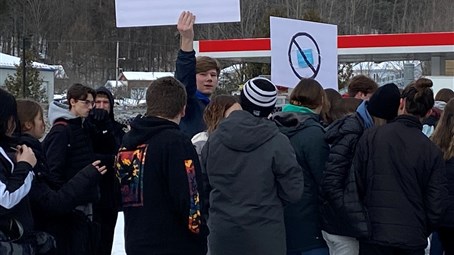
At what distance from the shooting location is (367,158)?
439cm

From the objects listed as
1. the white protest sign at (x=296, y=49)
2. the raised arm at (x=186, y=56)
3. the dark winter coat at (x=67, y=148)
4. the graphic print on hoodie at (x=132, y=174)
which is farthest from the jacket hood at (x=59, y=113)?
the white protest sign at (x=296, y=49)

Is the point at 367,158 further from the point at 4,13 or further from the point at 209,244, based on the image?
the point at 4,13

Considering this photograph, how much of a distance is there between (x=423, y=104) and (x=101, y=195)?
2.33 metres

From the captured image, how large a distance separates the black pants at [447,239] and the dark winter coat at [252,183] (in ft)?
4.02

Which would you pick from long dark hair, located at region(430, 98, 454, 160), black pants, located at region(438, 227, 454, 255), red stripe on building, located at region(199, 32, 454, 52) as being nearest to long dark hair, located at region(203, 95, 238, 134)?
long dark hair, located at region(430, 98, 454, 160)

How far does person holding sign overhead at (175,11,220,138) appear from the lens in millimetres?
4645

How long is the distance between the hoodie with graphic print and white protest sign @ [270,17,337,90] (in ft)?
9.11

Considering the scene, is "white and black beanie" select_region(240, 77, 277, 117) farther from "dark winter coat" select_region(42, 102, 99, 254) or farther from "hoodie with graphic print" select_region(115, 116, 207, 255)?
"dark winter coat" select_region(42, 102, 99, 254)

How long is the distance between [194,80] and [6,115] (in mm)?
1367

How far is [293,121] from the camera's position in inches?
182

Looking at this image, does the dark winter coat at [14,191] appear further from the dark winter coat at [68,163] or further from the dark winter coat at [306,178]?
the dark winter coat at [306,178]

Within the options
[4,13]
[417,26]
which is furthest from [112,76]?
[417,26]

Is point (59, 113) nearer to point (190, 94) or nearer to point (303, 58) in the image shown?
point (190, 94)

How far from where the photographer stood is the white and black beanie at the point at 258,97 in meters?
4.27
